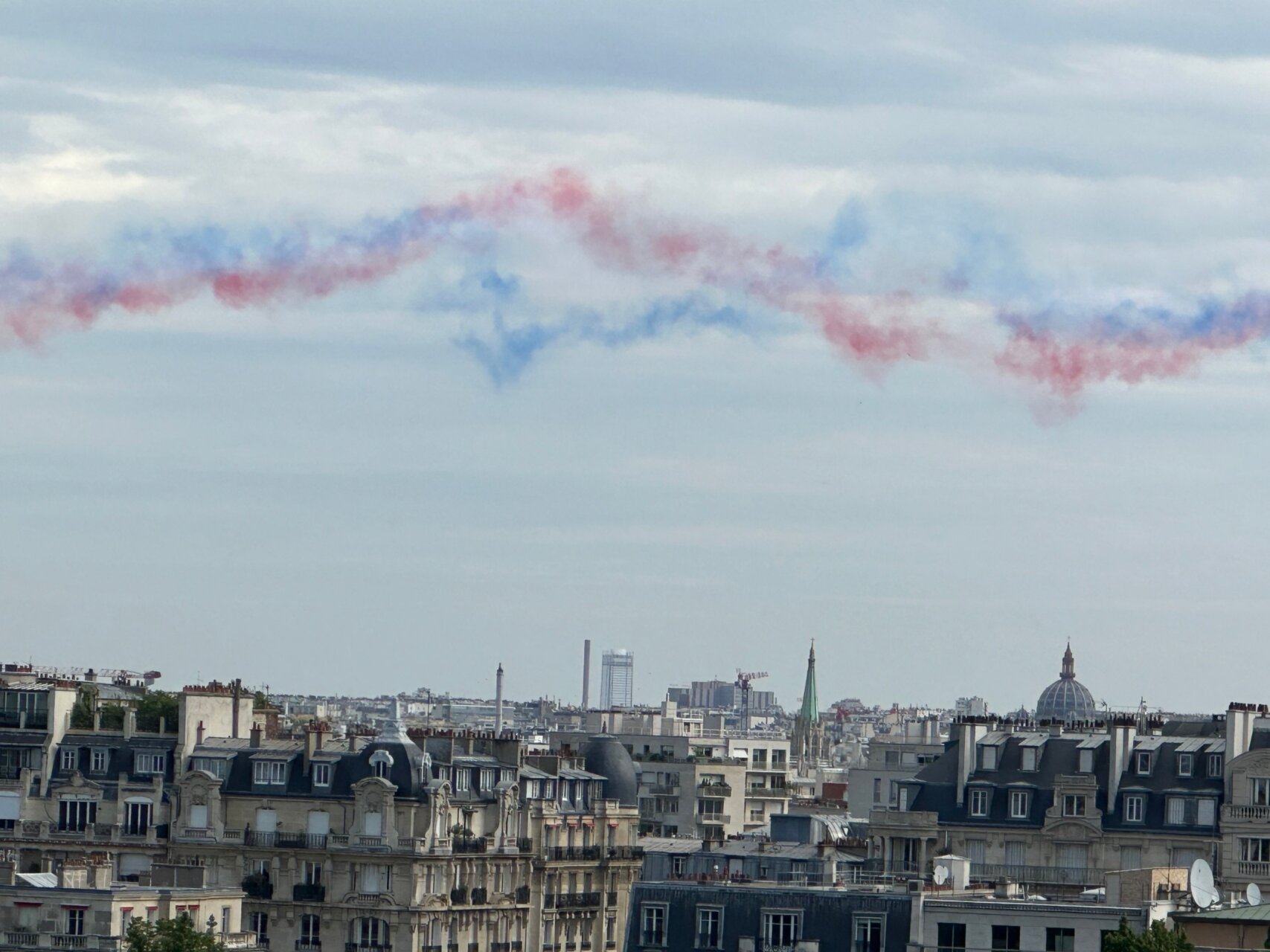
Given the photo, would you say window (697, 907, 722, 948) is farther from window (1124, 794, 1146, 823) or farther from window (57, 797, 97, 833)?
window (57, 797, 97, 833)

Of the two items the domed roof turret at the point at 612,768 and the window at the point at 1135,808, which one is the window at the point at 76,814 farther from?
the window at the point at 1135,808

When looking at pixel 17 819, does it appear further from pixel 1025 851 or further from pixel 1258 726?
pixel 1258 726

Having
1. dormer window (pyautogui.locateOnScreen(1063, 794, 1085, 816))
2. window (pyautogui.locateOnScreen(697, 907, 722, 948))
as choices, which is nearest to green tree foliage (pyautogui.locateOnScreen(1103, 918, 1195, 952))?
window (pyautogui.locateOnScreen(697, 907, 722, 948))

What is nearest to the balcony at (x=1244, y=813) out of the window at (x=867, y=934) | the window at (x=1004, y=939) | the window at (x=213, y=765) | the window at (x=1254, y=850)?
the window at (x=1254, y=850)

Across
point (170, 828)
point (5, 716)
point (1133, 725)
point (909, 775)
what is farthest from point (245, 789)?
A: point (909, 775)

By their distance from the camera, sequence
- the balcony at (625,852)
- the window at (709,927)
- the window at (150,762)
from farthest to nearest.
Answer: the balcony at (625,852), the window at (150,762), the window at (709,927)
